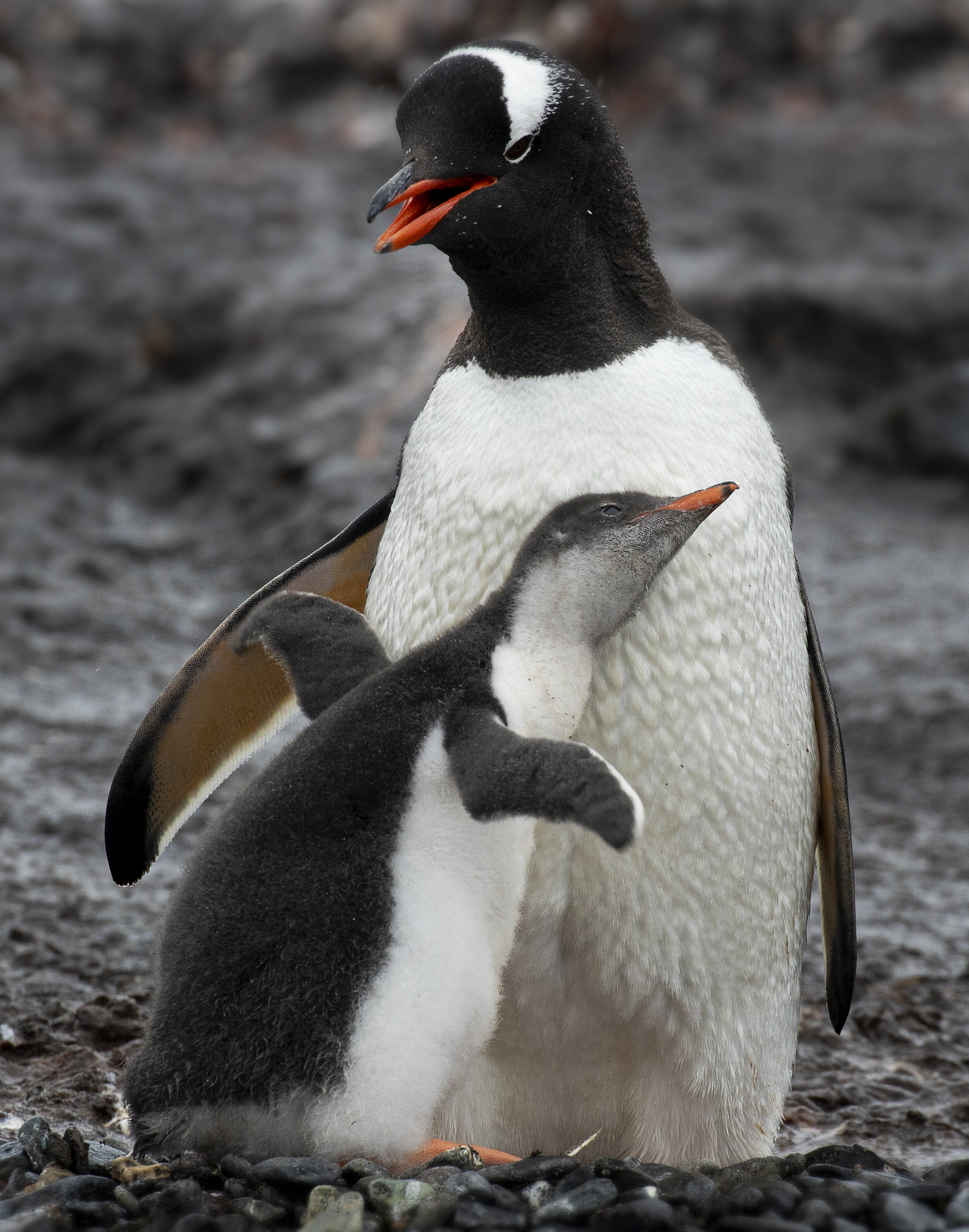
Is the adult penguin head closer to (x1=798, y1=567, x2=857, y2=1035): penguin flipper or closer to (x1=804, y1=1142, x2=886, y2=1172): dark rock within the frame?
(x1=798, y1=567, x2=857, y2=1035): penguin flipper

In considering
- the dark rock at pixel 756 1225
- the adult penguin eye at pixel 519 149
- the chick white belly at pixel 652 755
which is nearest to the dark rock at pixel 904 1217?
the dark rock at pixel 756 1225

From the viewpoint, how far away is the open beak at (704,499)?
2.17m

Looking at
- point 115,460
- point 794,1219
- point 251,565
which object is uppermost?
point 115,460

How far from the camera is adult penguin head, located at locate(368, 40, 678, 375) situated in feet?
7.30

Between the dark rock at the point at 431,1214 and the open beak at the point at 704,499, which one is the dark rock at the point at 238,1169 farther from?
the open beak at the point at 704,499

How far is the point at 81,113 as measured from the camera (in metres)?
10.7

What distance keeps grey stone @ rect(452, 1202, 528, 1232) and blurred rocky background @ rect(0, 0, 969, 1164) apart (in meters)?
1.05

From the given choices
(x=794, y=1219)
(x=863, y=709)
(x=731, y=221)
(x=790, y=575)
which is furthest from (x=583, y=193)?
(x=731, y=221)

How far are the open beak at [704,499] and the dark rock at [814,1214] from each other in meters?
0.88

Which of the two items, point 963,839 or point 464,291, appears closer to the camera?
point 963,839

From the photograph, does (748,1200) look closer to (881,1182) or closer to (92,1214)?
(881,1182)

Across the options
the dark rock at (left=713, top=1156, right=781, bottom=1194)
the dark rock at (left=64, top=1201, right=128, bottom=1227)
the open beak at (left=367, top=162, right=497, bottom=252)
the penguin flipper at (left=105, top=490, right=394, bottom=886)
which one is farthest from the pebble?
the open beak at (left=367, top=162, right=497, bottom=252)

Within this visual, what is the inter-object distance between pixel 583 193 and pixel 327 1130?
134cm

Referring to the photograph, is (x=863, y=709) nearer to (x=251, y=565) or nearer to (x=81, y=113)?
(x=251, y=565)
